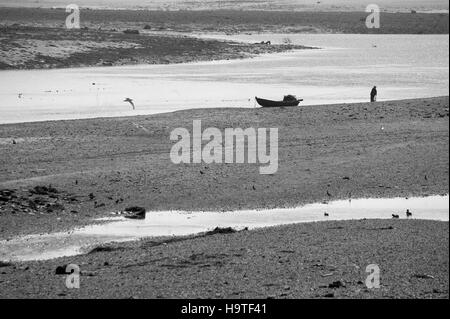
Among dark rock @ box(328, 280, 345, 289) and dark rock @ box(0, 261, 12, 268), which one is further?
dark rock @ box(0, 261, 12, 268)

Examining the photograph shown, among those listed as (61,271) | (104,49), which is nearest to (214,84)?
(104,49)

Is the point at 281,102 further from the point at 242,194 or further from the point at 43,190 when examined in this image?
the point at 43,190

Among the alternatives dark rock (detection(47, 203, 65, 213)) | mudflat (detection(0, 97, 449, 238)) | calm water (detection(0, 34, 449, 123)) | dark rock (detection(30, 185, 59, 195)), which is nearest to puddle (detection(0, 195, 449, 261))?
mudflat (detection(0, 97, 449, 238))

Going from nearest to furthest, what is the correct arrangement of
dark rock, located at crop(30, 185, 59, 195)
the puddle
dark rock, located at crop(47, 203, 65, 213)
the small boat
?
the puddle
dark rock, located at crop(47, 203, 65, 213)
dark rock, located at crop(30, 185, 59, 195)
the small boat

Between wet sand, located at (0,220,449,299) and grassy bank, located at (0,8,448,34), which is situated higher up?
wet sand, located at (0,220,449,299)

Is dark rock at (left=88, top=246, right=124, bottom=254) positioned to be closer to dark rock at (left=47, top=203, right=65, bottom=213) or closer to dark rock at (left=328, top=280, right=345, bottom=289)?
dark rock at (left=47, top=203, right=65, bottom=213)
